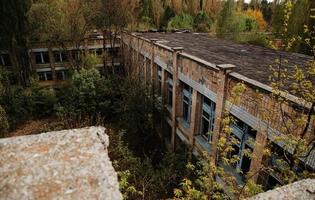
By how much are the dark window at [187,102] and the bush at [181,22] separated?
24.4 metres

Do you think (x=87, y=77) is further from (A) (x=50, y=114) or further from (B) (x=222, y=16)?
(B) (x=222, y=16)

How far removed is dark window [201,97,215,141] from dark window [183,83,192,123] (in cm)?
126

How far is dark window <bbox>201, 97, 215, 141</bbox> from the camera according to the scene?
1031cm

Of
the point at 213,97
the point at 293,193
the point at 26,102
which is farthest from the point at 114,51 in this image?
the point at 293,193

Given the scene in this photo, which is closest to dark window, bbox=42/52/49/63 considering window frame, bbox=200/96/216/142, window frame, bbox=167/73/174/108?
window frame, bbox=167/73/174/108

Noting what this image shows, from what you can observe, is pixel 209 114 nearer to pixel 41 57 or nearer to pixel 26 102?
pixel 26 102

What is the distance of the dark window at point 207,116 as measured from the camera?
1031cm

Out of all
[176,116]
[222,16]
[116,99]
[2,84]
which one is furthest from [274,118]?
[222,16]

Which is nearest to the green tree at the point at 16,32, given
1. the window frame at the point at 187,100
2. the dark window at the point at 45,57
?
the dark window at the point at 45,57

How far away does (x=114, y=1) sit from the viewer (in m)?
21.2

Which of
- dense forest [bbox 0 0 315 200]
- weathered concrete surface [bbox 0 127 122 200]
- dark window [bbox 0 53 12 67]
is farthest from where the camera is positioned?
dark window [bbox 0 53 12 67]

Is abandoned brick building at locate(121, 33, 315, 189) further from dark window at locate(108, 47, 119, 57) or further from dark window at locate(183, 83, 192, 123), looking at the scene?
dark window at locate(108, 47, 119, 57)

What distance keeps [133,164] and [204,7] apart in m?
38.6

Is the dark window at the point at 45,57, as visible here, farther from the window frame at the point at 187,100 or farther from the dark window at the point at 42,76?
the window frame at the point at 187,100
